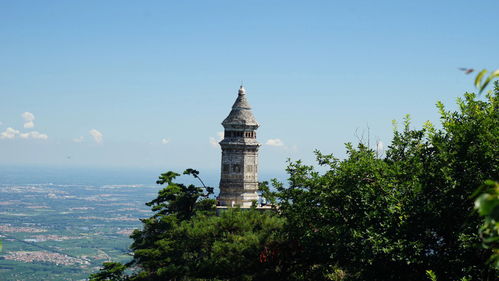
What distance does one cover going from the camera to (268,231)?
2705 centimetres

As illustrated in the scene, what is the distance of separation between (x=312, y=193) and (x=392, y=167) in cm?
→ 405

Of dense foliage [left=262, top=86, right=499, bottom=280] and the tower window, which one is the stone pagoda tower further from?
dense foliage [left=262, top=86, right=499, bottom=280]

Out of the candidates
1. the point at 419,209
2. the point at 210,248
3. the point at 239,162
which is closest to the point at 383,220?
the point at 419,209

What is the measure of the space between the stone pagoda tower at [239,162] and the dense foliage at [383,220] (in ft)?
38.2

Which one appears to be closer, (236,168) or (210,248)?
(210,248)

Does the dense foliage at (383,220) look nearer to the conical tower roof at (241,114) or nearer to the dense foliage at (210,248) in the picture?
the dense foliage at (210,248)

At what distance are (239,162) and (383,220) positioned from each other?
22767 mm

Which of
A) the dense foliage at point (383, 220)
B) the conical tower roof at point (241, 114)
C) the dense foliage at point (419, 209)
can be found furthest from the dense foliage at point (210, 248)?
the conical tower roof at point (241, 114)

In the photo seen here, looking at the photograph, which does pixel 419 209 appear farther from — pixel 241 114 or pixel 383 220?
pixel 241 114

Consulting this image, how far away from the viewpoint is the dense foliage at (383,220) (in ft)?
54.4

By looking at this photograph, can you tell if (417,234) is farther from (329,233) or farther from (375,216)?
(329,233)

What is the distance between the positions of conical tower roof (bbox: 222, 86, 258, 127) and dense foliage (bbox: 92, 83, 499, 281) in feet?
42.2

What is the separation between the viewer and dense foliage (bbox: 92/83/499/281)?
54.4ft

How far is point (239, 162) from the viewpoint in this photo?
4000cm
